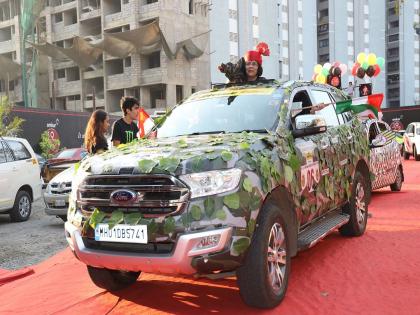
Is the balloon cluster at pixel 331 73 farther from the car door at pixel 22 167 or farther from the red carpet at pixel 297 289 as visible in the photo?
the red carpet at pixel 297 289

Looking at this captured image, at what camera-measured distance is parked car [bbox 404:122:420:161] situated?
21.0 metres

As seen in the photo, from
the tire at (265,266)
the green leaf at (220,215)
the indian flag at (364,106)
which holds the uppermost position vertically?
the indian flag at (364,106)

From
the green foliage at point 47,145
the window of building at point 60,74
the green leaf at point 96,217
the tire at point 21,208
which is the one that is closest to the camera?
the green leaf at point 96,217

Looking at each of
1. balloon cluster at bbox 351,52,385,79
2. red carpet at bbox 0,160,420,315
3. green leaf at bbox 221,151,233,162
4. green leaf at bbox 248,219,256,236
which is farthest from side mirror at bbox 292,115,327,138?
balloon cluster at bbox 351,52,385,79

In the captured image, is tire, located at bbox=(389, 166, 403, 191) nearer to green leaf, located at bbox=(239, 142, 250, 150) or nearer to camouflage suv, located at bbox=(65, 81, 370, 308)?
camouflage suv, located at bbox=(65, 81, 370, 308)

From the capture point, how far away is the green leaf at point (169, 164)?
3.55 meters

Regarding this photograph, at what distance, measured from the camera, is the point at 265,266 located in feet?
12.1

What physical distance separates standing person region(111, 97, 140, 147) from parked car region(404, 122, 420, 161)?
1704cm

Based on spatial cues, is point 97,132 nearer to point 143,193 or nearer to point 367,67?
point 143,193

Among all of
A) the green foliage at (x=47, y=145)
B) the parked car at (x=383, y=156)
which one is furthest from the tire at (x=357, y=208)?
the green foliage at (x=47, y=145)

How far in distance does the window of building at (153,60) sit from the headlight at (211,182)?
44269 mm

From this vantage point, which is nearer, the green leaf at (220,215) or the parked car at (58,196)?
the green leaf at (220,215)

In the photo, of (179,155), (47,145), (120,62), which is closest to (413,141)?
(47,145)

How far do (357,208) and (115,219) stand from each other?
348 centimetres
